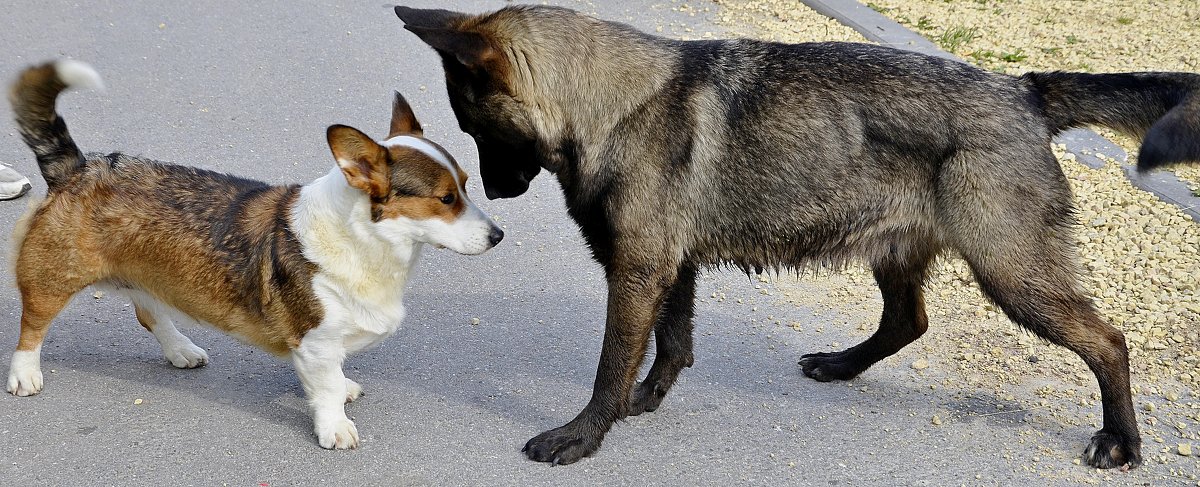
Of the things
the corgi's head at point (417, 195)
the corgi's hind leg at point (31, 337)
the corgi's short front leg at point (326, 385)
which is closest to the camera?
the corgi's head at point (417, 195)

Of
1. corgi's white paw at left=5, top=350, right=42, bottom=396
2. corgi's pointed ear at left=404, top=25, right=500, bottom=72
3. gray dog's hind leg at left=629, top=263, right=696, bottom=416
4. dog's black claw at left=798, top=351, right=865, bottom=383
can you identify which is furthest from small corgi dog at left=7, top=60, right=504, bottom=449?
dog's black claw at left=798, top=351, right=865, bottom=383

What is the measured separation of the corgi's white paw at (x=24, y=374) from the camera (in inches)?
159

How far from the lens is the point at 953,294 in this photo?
517 centimetres

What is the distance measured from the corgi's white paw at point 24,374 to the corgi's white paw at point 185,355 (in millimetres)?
461

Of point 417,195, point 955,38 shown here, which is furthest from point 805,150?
point 955,38

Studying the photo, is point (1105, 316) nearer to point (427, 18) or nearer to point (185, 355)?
point (427, 18)

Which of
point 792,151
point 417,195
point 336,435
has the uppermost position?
point 792,151

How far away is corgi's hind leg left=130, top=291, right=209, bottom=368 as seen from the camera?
4191mm

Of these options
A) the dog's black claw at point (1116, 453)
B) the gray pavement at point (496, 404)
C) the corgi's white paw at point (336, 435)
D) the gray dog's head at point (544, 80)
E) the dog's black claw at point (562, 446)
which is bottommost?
the gray pavement at point (496, 404)

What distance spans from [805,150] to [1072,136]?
3589mm

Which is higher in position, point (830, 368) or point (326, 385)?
point (326, 385)

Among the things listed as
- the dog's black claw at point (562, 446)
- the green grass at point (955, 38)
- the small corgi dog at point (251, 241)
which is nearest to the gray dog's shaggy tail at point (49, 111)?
the small corgi dog at point (251, 241)

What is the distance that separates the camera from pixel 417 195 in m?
3.57

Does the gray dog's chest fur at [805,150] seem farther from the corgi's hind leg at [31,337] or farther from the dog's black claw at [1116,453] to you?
the corgi's hind leg at [31,337]
